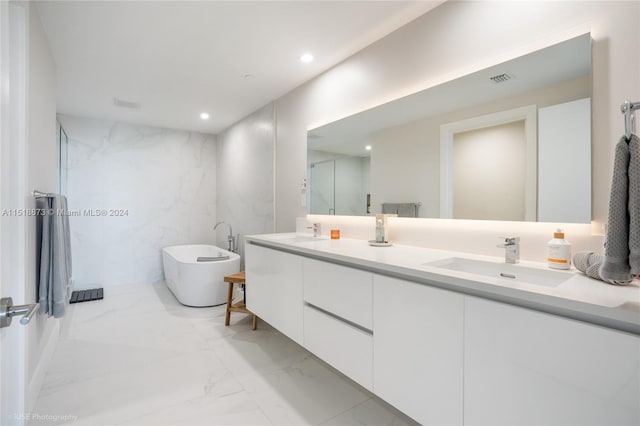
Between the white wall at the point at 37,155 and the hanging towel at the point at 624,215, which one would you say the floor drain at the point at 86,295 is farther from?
the hanging towel at the point at 624,215

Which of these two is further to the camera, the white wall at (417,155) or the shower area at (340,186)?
the shower area at (340,186)

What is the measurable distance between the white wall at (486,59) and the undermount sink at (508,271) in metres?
0.18

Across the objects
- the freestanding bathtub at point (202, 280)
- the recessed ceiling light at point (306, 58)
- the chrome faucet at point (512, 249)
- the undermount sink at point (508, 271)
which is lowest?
the freestanding bathtub at point (202, 280)

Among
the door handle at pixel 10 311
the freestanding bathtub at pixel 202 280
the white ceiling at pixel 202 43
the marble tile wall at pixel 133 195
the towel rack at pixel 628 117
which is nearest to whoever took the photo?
the door handle at pixel 10 311

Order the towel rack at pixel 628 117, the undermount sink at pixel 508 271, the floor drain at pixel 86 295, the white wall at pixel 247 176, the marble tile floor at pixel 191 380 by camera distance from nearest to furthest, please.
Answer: the towel rack at pixel 628 117, the undermount sink at pixel 508 271, the marble tile floor at pixel 191 380, the white wall at pixel 247 176, the floor drain at pixel 86 295

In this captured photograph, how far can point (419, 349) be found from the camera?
1200mm

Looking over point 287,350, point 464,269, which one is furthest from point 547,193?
point 287,350

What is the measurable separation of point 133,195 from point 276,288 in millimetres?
3396

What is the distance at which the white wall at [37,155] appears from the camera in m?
1.70

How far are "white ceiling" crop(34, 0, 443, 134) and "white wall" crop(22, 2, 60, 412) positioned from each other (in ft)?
0.68

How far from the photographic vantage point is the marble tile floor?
168 cm

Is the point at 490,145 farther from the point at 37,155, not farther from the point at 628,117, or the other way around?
the point at 37,155

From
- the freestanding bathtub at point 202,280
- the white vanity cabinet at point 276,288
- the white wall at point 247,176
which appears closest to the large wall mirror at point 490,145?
the white vanity cabinet at point 276,288

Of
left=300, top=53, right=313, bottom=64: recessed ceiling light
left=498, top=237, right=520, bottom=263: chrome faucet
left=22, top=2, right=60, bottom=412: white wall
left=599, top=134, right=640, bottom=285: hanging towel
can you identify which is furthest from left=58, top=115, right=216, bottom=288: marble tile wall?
left=599, top=134, right=640, bottom=285: hanging towel
